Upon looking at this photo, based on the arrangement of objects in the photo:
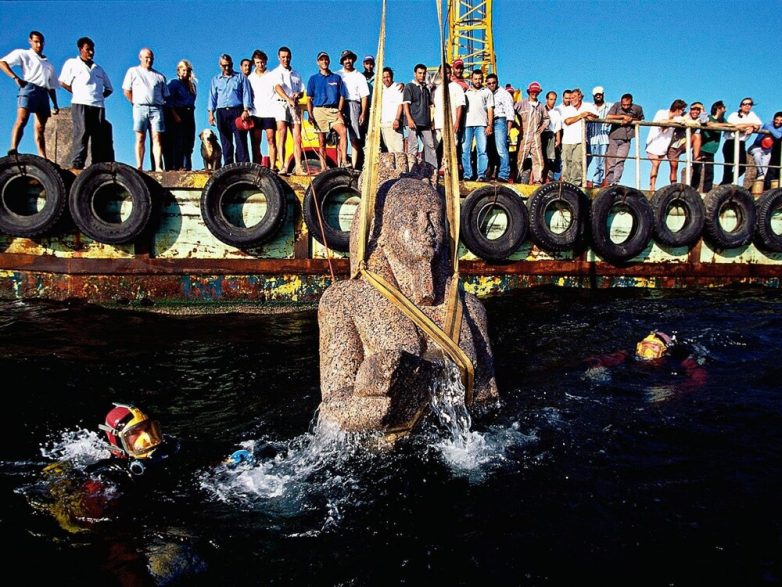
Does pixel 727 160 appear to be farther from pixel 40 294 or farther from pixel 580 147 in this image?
pixel 40 294

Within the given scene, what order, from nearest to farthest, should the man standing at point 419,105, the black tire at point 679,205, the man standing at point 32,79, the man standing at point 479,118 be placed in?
the man standing at point 32,79
the man standing at point 419,105
the man standing at point 479,118
the black tire at point 679,205

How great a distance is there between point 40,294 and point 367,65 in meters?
7.10

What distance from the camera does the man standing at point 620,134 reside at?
431 inches

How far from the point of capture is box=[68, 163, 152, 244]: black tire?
851 cm

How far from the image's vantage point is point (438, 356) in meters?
3.92

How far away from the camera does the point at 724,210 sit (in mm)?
11383

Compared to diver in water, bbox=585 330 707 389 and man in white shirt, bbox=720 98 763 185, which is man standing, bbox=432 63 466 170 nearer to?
diver in water, bbox=585 330 707 389

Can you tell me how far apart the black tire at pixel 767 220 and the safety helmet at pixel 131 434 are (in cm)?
1238

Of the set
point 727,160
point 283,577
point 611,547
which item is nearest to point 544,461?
point 611,547

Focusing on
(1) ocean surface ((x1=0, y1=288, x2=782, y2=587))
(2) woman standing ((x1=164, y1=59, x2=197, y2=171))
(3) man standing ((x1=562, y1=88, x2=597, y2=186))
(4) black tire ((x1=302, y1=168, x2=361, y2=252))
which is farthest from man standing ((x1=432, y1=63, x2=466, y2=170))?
(1) ocean surface ((x1=0, y1=288, x2=782, y2=587))

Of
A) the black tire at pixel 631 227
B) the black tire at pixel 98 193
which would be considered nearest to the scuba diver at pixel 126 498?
the black tire at pixel 98 193

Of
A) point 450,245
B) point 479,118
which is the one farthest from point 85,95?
point 450,245

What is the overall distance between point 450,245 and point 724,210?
9614 mm

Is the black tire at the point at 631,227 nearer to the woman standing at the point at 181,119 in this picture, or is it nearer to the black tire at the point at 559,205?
the black tire at the point at 559,205
